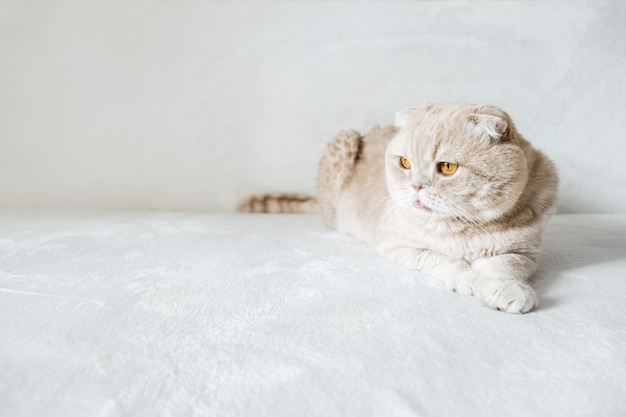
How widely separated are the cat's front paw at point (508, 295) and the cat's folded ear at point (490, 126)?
0.38 meters

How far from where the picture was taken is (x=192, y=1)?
2.33 m

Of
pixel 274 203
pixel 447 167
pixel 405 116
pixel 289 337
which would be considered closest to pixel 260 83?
pixel 274 203

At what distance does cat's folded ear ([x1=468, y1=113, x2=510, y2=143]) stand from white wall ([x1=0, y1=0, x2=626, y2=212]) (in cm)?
102

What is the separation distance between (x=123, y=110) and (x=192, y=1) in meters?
0.59

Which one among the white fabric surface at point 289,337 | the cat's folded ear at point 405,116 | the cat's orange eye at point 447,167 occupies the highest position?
the cat's folded ear at point 405,116

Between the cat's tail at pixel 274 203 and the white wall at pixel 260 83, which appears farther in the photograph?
the cat's tail at pixel 274 203

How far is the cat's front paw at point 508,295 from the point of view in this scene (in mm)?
1141

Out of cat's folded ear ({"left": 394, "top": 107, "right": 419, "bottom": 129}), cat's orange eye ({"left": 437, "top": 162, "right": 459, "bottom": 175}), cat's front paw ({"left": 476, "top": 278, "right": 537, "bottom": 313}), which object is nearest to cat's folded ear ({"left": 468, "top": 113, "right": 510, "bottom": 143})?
cat's orange eye ({"left": 437, "top": 162, "right": 459, "bottom": 175})

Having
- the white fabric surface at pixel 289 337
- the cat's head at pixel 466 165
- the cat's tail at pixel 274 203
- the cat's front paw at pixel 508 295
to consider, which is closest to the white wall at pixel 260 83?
the cat's tail at pixel 274 203

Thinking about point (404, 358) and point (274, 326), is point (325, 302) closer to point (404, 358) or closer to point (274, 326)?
point (274, 326)

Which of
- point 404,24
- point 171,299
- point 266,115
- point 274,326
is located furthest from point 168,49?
point 274,326

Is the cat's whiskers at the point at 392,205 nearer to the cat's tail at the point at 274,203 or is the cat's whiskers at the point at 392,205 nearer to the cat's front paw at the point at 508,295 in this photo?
the cat's front paw at the point at 508,295

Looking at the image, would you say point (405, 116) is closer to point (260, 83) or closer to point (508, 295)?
point (508, 295)

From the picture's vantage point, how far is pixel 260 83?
2.38 meters
